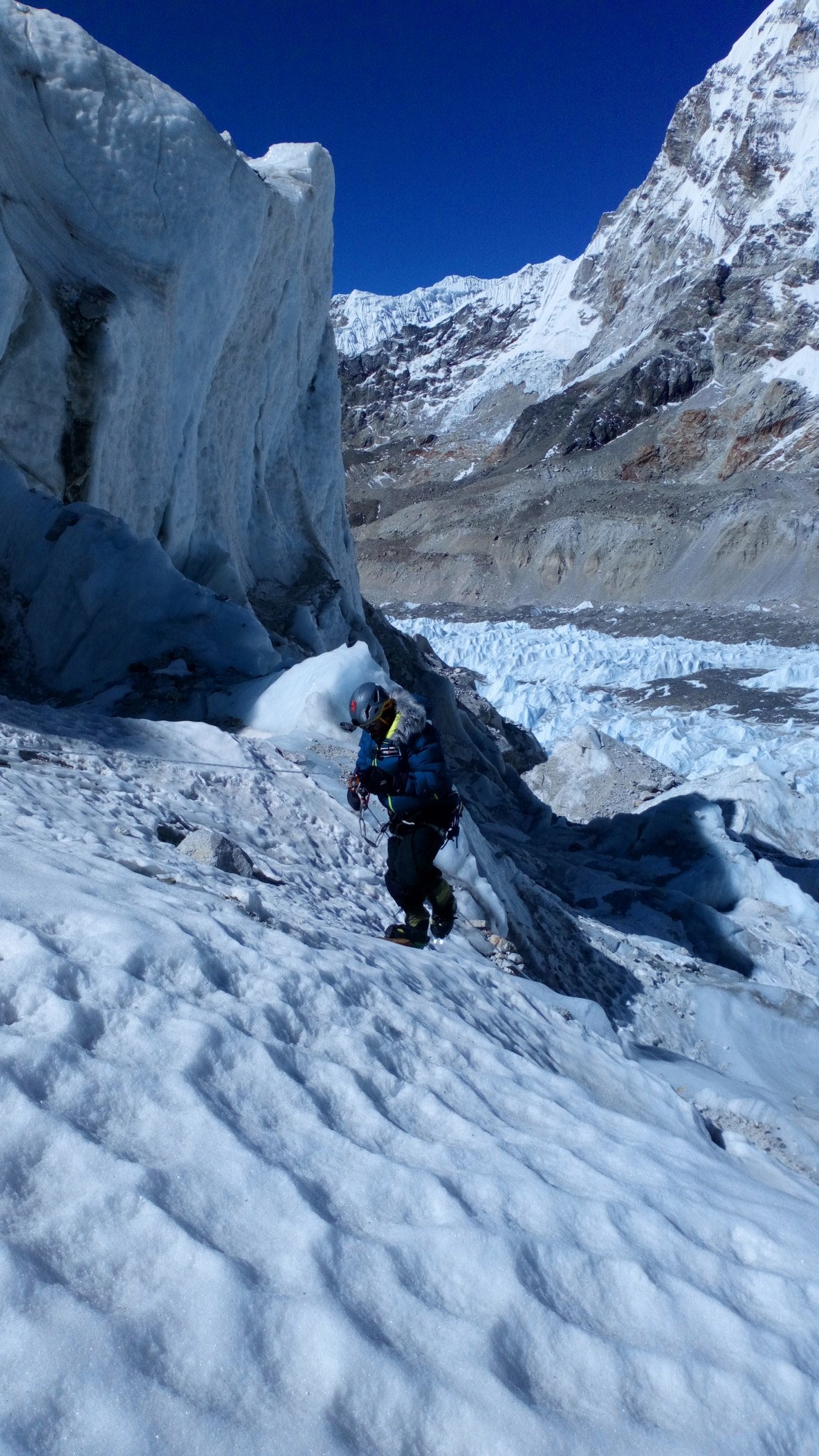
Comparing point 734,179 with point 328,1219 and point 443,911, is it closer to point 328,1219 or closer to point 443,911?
point 443,911

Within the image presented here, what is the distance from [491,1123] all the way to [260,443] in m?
11.8

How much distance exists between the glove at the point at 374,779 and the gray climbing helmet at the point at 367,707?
21 cm

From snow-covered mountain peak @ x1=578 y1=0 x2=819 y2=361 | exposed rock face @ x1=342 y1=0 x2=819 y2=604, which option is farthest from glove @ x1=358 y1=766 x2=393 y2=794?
snow-covered mountain peak @ x1=578 y1=0 x2=819 y2=361

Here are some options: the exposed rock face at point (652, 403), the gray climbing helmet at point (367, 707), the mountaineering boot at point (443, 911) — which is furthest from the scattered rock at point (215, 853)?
the exposed rock face at point (652, 403)

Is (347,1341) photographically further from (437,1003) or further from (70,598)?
(70,598)

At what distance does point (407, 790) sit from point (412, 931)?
71 cm

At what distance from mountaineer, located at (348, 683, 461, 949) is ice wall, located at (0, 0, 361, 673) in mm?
5056

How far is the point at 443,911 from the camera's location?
15.6ft

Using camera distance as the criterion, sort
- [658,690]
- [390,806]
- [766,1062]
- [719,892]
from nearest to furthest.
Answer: [390,806], [766,1062], [719,892], [658,690]

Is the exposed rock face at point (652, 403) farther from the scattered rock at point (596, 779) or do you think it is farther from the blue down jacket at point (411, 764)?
the blue down jacket at point (411, 764)

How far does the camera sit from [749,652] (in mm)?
30391

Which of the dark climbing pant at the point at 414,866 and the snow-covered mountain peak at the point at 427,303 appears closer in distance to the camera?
the dark climbing pant at the point at 414,866

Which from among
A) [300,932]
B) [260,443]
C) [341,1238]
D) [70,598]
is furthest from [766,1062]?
[260,443]

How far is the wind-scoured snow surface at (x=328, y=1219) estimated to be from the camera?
147 centimetres
